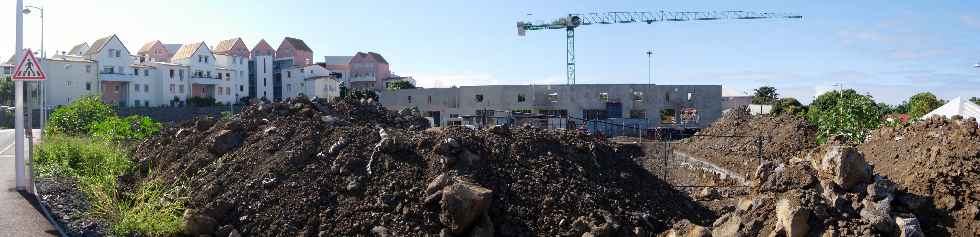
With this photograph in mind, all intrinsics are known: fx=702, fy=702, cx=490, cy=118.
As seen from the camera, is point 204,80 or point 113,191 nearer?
point 113,191

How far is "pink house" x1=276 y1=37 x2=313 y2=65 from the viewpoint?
69875 millimetres

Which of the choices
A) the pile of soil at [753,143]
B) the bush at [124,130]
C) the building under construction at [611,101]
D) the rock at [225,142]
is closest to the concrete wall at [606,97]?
the building under construction at [611,101]

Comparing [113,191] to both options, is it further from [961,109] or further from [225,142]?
[961,109]

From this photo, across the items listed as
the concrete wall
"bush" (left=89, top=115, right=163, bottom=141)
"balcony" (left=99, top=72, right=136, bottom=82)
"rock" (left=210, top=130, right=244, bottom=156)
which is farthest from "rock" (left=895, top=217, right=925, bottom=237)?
"balcony" (left=99, top=72, right=136, bottom=82)

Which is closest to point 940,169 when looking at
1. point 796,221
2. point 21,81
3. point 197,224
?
point 796,221

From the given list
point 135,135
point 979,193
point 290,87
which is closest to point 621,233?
point 979,193

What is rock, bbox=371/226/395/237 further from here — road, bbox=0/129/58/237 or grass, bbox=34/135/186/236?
road, bbox=0/129/58/237

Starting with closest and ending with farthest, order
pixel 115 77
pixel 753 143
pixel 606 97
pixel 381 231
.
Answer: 1. pixel 381 231
2. pixel 753 143
3. pixel 606 97
4. pixel 115 77

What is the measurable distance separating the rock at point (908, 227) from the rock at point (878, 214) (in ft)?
0.34

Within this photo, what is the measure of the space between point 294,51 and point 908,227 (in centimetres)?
6660

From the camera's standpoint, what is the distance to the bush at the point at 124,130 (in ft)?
59.2

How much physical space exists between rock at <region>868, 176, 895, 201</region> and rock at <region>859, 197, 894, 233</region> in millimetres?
115

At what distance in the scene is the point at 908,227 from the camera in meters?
8.45

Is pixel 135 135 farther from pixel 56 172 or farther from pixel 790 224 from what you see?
pixel 790 224
